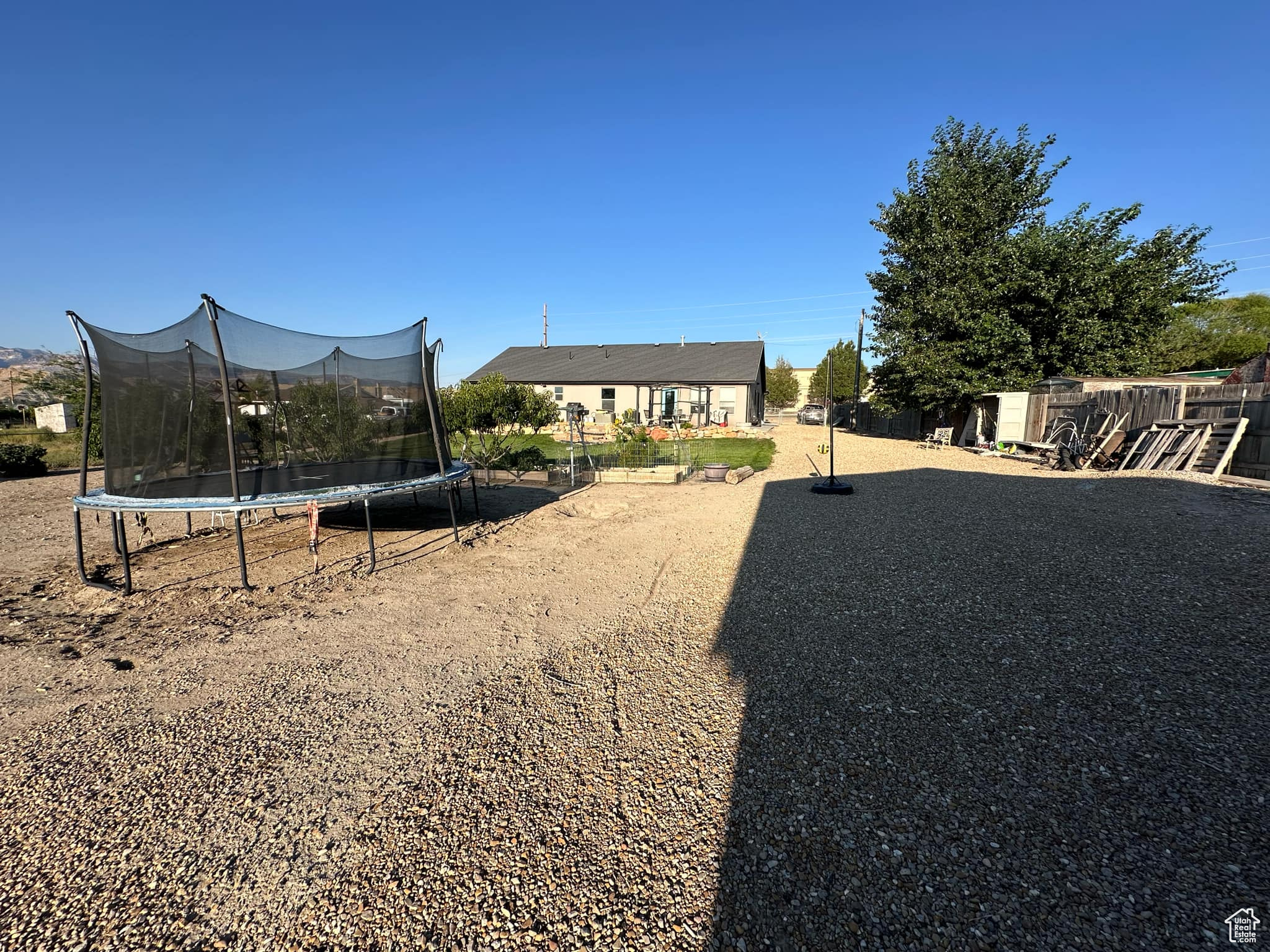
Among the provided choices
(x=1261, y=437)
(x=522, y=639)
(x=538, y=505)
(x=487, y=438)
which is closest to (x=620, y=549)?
(x=522, y=639)

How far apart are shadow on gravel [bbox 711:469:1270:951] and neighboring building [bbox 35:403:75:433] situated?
32.1 metres

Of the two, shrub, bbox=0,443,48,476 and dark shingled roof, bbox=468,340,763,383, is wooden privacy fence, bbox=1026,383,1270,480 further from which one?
shrub, bbox=0,443,48,476

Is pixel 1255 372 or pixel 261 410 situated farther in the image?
pixel 1255 372

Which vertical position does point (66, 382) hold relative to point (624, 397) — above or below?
below

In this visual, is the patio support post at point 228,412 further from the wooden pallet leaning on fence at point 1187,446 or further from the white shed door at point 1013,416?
the white shed door at point 1013,416

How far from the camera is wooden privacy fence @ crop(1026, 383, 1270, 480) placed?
32.2ft

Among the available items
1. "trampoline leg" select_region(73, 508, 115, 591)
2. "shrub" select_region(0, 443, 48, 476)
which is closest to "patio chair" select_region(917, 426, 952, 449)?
"trampoline leg" select_region(73, 508, 115, 591)

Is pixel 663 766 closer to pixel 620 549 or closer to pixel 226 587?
pixel 620 549

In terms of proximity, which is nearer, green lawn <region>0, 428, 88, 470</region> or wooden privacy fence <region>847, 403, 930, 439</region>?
green lawn <region>0, 428, 88, 470</region>

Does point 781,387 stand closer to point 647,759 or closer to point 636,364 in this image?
point 636,364

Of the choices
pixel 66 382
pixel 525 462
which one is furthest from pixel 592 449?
pixel 66 382

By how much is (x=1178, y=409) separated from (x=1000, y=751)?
13683 millimetres

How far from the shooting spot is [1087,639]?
12.9 feet

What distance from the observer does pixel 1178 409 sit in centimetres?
1173
